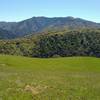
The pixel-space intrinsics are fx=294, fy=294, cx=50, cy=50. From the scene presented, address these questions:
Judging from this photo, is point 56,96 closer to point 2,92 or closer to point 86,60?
point 2,92

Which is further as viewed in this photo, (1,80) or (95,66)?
(95,66)

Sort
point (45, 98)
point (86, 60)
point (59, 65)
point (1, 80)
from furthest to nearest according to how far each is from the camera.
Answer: point (86, 60), point (59, 65), point (1, 80), point (45, 98)

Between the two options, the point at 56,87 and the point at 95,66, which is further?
the point at 95,66

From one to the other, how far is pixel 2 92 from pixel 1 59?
3567 cm

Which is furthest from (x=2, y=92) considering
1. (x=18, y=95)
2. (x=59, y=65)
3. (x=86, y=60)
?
(x=86, y=60)

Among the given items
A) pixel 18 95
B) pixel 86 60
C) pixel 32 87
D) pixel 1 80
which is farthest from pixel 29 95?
pixel 86 60

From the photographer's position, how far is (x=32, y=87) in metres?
21.5

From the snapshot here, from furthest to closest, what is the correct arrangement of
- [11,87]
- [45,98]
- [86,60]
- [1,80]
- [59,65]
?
[86,60]
[59,65]
[1,80]
[11,87]
[45,98]

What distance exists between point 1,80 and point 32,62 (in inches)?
1236

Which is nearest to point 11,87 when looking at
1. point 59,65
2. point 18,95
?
point 18,95

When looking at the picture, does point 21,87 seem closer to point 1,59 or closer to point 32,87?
point 32,87

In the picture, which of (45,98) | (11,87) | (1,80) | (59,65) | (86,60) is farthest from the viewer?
(86,60)

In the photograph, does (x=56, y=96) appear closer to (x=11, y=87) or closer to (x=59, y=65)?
(x=11, y=87)

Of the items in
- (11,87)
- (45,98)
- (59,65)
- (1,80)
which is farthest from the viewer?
(59,65)
